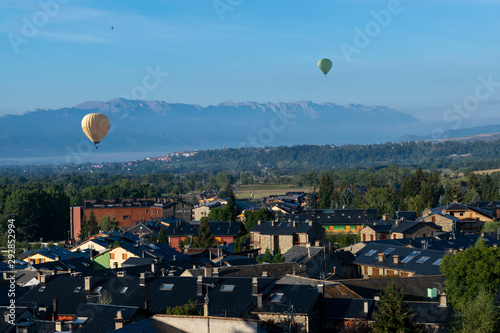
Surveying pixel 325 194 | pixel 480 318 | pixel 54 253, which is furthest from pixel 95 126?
pixel 325 194

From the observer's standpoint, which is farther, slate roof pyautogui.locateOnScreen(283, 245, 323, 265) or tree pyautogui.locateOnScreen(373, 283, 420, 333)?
slate roof pyautogui.locateOnScreen(283, 245, 323, 265)

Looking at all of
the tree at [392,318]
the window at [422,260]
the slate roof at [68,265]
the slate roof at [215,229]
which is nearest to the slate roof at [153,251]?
the slate roof at [68,265]

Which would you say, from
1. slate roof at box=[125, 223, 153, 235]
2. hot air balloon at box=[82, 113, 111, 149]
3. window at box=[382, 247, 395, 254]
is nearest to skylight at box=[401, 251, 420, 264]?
window at box=[382, 247, 395, 254]

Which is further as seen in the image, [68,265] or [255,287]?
[68,265]

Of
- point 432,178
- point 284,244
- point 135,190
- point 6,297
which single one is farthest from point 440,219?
point 135,190

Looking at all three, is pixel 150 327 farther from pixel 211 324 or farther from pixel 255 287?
pixel 255 287

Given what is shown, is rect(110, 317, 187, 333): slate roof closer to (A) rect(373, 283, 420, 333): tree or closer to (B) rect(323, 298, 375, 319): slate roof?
(B) rect(323, 298, 375, 319): slate roof
